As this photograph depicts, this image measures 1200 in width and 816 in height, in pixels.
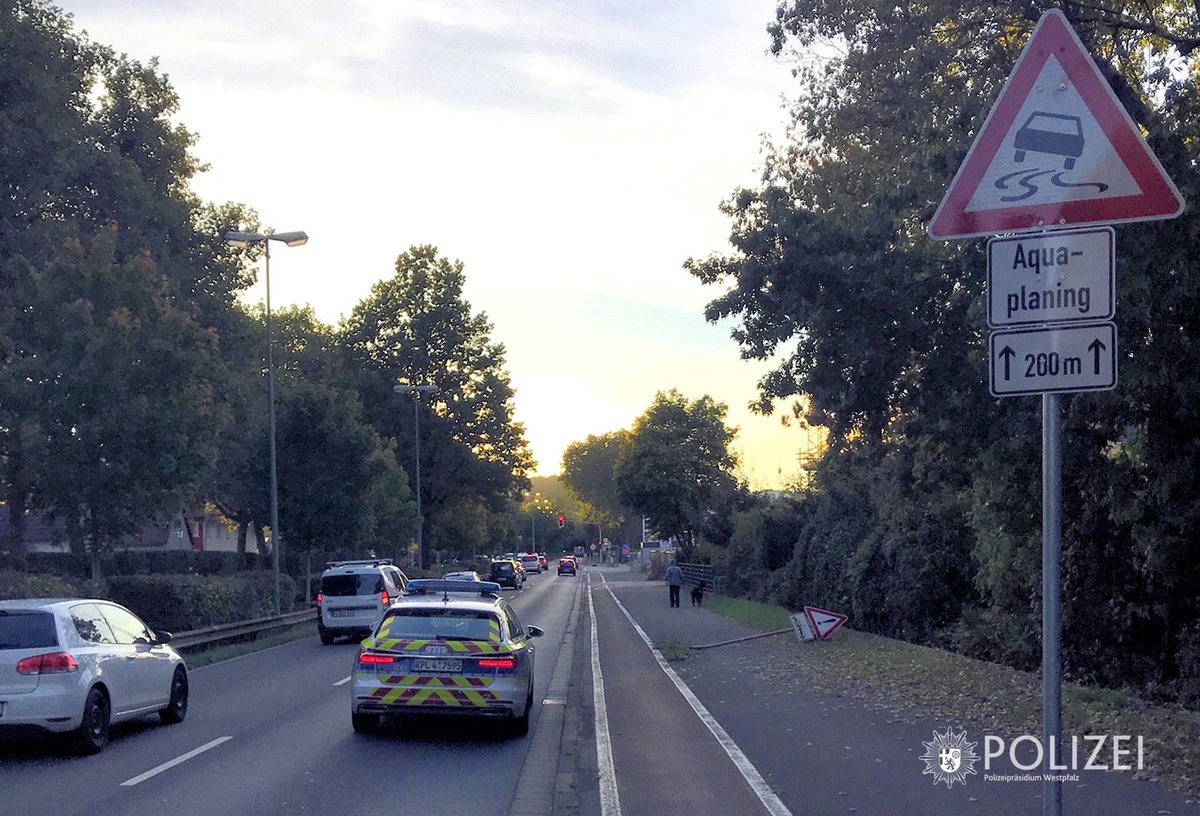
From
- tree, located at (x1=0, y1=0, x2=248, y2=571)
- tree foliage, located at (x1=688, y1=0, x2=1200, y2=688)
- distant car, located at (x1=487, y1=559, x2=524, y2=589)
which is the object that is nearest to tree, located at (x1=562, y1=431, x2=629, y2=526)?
distant car, located at (x1=487, y1=559, x2=524, y2=589)

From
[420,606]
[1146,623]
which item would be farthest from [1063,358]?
[1146,623]

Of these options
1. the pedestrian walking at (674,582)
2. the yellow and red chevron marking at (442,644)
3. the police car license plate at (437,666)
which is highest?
the yellow and red chevron marking at (442,644)

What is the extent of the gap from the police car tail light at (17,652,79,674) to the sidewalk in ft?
21.7

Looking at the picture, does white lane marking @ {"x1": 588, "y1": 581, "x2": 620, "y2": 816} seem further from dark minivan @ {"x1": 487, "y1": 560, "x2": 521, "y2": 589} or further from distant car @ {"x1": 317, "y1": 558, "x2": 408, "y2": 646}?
dark minivan @ {"x1": 487, "y1": 560, "x2": 521, "y2": 589}

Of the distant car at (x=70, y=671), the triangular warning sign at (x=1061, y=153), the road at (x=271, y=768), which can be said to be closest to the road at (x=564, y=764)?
the road at (x=271, y=768)

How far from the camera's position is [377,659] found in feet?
43.7

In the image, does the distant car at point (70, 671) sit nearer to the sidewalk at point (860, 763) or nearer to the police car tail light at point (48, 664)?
the police car tail light at point (48, 664)

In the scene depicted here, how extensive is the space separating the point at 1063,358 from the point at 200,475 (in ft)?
82.0

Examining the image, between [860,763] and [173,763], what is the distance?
6396 millimetres

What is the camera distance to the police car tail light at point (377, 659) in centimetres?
1329

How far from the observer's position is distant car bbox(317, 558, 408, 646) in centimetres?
2927

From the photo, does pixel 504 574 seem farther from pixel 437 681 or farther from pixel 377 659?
pixel 437 681

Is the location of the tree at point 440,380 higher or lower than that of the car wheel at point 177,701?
higher

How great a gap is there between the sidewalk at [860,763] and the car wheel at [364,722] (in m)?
3.88
